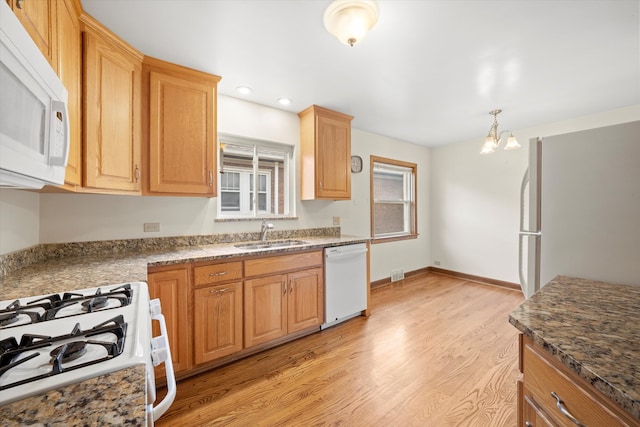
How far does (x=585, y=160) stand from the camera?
4.24 ft

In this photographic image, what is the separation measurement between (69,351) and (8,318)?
0.45 m

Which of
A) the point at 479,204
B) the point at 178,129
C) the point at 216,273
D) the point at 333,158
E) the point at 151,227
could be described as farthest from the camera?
the point at 479,204

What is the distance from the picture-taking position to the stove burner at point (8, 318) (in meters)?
0.83

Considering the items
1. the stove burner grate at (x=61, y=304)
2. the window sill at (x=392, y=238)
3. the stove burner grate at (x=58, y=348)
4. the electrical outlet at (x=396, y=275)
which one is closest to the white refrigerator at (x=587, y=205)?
the stove burner grate at (x=58, y=348)

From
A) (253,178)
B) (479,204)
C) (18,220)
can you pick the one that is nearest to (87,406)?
(18,220)

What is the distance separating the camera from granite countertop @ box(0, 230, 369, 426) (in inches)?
18.4

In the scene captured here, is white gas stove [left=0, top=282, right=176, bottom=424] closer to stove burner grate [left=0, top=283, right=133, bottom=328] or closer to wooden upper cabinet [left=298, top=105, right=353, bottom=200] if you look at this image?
stove burner grate [left=0, top=283, right=133, bottom=328]

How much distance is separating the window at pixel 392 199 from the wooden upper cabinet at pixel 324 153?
1.00 metres

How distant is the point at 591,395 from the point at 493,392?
1460 millimetres

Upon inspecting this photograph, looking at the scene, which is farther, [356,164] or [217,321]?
[356,164]

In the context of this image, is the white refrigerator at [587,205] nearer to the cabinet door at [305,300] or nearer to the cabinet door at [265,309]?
the cabinet door at [305,300]

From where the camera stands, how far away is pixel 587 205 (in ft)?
4.24

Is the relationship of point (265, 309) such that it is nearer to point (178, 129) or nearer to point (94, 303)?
point (94, 303)

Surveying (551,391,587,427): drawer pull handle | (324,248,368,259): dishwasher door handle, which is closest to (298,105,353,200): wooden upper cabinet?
(324,248,368,259): dishwasher door handle
